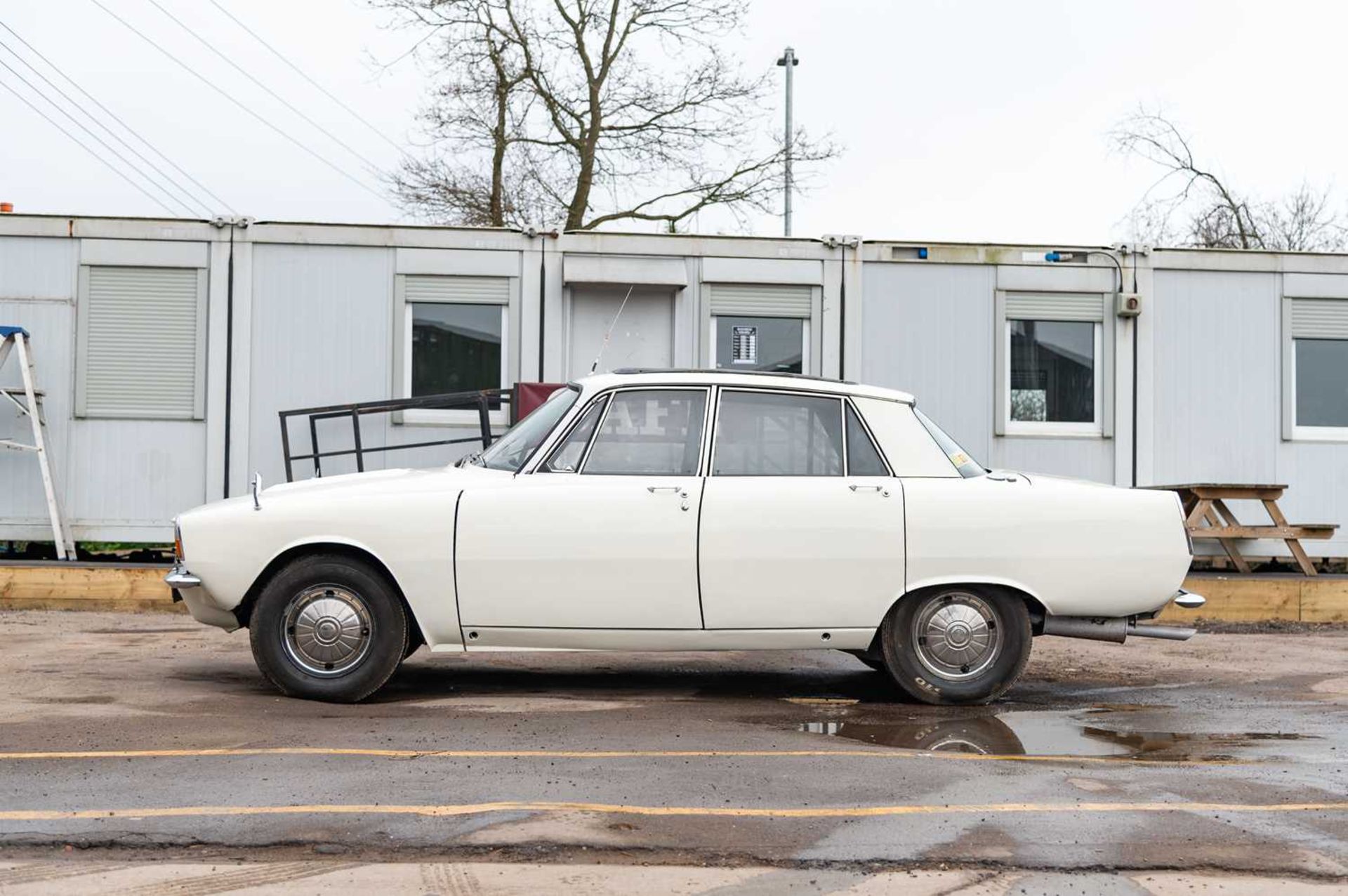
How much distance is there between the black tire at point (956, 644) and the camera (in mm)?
7430

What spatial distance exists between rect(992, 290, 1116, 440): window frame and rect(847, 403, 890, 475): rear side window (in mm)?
6309

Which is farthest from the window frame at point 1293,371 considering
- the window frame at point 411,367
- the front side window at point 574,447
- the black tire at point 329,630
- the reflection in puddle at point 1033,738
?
the black tire at point 329,630

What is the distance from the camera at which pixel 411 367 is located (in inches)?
524

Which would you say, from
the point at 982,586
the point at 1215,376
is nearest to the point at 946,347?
the point at 1215,376

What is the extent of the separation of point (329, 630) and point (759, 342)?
23.4 ft

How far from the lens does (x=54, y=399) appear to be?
13.0 meters

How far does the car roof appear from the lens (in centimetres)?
755

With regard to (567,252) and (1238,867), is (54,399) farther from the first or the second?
(1238,867)

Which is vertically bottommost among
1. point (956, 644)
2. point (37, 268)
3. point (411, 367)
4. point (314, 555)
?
point (956, 644)

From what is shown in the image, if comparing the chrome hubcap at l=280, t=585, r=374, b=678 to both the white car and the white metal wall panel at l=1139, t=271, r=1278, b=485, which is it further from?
the white metal wall panel at l=1139, t=271, r=1278, b=485

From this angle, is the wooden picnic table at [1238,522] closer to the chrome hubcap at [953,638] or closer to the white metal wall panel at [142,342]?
the chrome hubcap at [953,638]

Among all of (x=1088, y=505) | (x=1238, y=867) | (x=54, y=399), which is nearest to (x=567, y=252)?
(x=54, y=399)

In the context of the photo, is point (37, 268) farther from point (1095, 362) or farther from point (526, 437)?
point (1095, 362)

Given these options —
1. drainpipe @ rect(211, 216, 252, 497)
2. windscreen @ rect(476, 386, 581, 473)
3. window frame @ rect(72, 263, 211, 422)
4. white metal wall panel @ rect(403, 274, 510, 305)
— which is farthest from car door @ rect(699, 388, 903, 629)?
window frame @ rect(72, 263, 211, 422)
